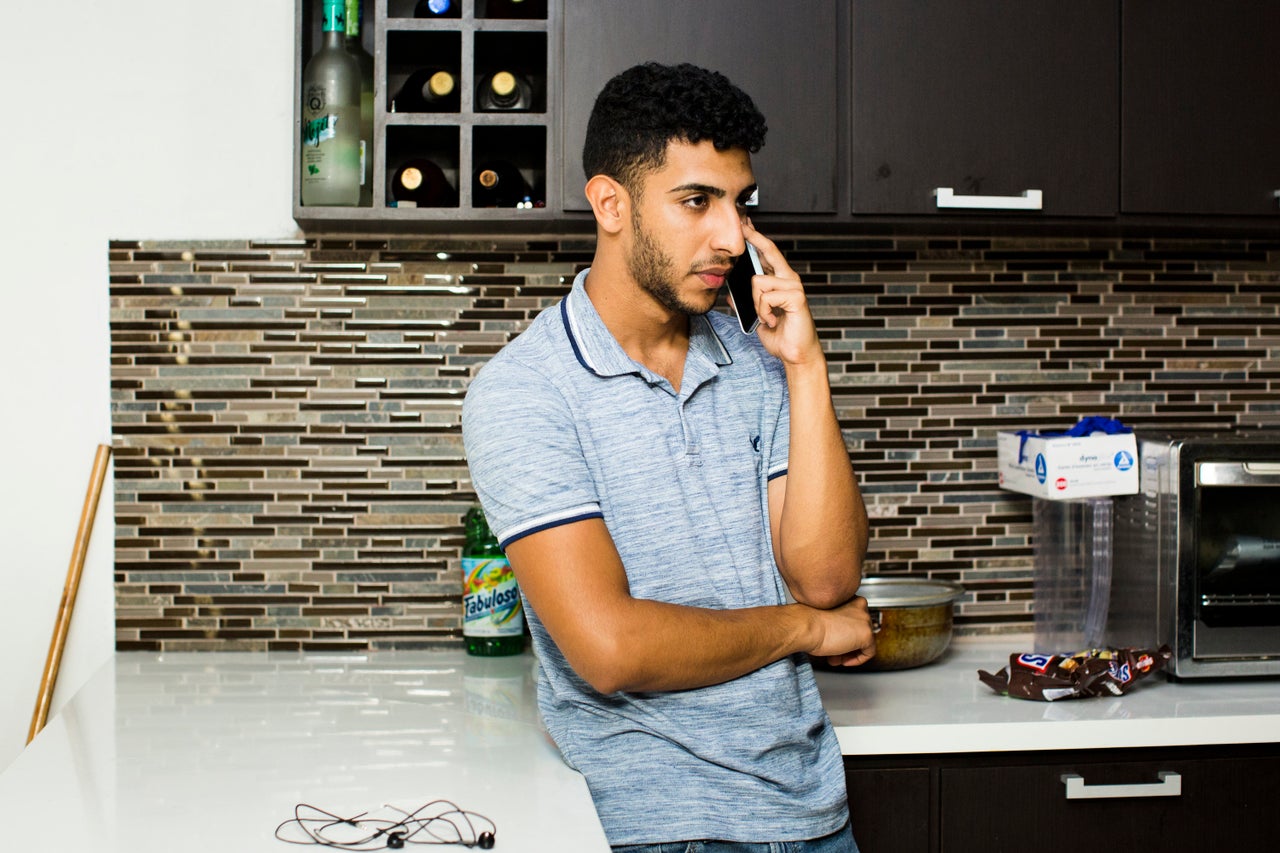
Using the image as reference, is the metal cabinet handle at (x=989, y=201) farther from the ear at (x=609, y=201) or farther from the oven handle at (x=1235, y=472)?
the ear at (x=609, y=201)

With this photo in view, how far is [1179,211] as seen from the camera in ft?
6.39

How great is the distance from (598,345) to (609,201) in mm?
191

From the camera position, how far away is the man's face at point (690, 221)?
142cm

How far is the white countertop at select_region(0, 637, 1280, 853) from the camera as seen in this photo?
1272mm

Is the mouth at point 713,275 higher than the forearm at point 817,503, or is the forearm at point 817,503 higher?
the mouth at point 713,275

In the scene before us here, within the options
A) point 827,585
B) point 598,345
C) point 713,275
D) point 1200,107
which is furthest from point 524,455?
point 1200,107

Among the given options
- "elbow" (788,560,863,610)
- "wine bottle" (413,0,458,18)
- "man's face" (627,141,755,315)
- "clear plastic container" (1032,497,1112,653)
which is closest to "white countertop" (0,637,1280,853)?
"clear plastic container" (1032,497,1112,653)

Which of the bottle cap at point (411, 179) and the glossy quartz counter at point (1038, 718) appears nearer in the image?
the glossy quartz counter at point (1038, 718)

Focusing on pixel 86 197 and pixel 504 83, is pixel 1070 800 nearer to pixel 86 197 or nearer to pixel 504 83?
pixel 504 83

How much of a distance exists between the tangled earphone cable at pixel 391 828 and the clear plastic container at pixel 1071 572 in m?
1.28

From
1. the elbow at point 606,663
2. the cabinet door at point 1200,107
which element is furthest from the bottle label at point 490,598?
the cabinet door at point 1200,107

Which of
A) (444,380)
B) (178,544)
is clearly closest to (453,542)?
(444,380)

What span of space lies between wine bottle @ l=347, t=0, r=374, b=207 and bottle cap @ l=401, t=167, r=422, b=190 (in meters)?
0.08

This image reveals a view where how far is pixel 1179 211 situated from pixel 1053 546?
64 cm
